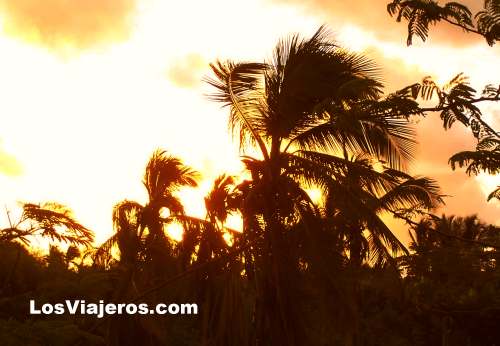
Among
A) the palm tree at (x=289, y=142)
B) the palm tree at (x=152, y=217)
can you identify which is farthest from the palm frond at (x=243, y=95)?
the palm tree at (x=152, y=217)

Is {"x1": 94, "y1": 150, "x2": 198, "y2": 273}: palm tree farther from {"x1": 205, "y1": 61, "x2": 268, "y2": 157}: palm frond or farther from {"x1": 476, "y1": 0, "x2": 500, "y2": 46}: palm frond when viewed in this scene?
{"x1": 476, "y1": 0, "x2": 500, "y2": 46}: palm frond

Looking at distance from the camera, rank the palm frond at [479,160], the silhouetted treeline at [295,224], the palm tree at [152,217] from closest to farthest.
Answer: the palm frond at [479,160] < the silhouetted treeline at [295,224] < the palm tree at [152,217]

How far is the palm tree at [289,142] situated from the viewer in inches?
370

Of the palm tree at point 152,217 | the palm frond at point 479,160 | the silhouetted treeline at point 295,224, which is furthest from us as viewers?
the palm tree at point 152,217

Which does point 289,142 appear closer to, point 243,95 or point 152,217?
point 243,95

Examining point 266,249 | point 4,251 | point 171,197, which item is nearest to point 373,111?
point 266,249

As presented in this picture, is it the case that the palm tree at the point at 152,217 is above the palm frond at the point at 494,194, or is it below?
above

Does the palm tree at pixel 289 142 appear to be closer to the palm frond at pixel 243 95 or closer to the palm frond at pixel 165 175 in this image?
the palm frond at pixel 243 95

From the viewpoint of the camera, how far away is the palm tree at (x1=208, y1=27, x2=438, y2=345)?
9.41 meters

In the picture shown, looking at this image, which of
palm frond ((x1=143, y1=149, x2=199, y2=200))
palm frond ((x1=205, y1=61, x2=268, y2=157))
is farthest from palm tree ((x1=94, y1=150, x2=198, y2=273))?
palm frond ((x1=205, y1=61, x2=268, y2=157))

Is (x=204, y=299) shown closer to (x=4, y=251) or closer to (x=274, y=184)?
(x=274, y=184)

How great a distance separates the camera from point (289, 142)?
1055 centimetres

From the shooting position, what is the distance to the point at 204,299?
10.7m

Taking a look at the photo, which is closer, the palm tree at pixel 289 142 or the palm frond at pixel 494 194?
the palm frond at pixel 494 194
